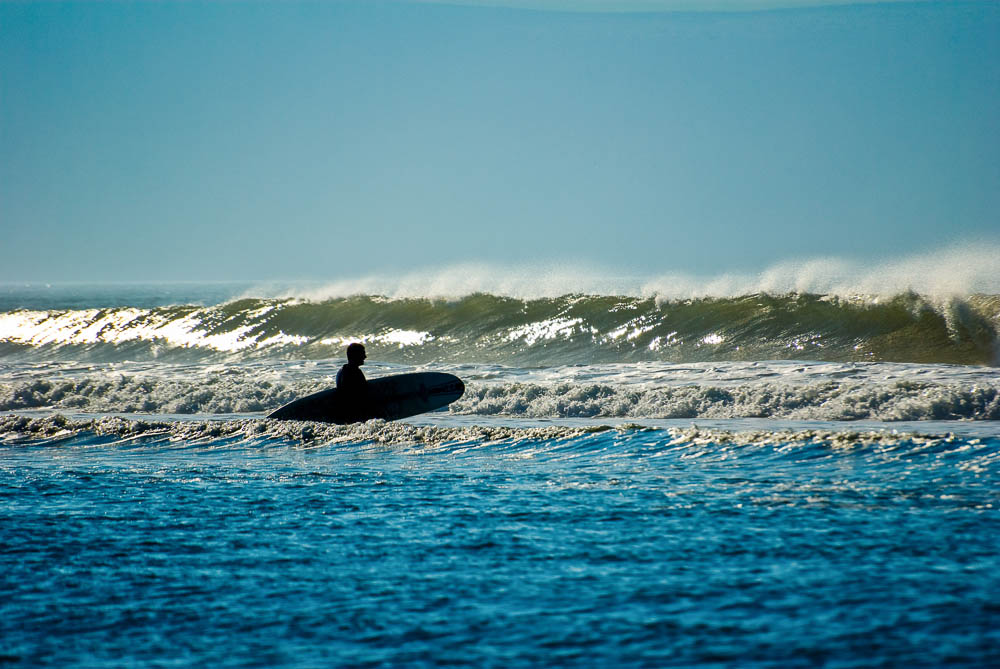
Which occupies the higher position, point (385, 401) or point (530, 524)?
point (385, 401)

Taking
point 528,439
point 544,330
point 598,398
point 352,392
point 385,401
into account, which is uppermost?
point 544,330

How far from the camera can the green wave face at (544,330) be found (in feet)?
57.7

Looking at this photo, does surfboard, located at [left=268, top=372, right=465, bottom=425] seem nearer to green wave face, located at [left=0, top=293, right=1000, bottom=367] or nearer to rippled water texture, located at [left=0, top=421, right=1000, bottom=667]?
rippled water texture, located at [left=0, top=421, right=1000, bottom=667]

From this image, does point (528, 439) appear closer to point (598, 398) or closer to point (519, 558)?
point (598, 398)

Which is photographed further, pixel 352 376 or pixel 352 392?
pixel 352 392

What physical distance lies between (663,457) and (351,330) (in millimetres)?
16587

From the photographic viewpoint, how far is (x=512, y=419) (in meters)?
12.7

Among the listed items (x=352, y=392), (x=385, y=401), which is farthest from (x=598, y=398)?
(x=352, y=392)

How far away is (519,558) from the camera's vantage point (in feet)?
17.3

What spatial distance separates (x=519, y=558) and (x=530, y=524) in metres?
0.84

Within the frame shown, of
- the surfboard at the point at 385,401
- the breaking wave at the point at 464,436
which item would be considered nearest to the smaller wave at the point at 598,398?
the surfboard at the point at 385,401

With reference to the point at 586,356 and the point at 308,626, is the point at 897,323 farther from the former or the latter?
the point at 308,626

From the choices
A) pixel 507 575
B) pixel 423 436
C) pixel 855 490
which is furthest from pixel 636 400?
pixel 507 575

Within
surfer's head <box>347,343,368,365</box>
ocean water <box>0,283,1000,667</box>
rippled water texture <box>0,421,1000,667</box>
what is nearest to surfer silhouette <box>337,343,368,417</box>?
surfer's head <box>347,343,368,365</box>
